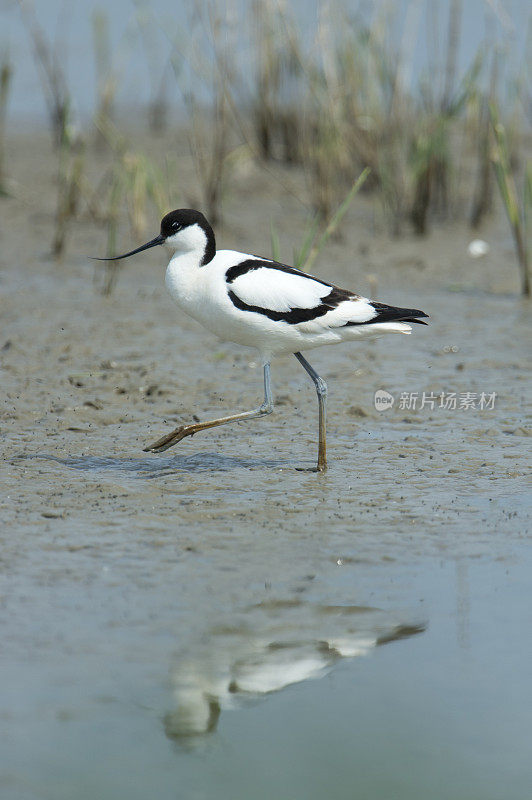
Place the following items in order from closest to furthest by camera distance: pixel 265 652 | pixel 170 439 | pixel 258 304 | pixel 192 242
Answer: pixel 265 652 → pixel 258 304 → pixel 192 242 → pixel 170 439

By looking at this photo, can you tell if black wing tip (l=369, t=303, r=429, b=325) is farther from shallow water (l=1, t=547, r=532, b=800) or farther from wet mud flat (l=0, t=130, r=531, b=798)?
shallow water (l=1, t=547, r=532, b=800)

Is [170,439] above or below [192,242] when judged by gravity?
below

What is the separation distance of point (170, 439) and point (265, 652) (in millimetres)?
1850

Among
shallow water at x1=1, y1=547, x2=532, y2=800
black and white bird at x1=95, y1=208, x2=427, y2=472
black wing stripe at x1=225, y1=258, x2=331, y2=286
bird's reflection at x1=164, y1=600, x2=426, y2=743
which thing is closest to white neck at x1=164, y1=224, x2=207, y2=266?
black and white bird at x1=95, y1=208, x2=427, y2=472

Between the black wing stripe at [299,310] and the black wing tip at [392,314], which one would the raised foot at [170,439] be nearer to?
the black wing stripe at [299,310]

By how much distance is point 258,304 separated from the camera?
4.71 metres

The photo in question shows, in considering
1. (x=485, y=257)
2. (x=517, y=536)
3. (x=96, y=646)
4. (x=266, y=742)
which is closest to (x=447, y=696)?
(x=266, y=742)

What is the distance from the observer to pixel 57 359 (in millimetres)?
6590

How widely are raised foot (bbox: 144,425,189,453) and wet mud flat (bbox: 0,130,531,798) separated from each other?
0.35 ft

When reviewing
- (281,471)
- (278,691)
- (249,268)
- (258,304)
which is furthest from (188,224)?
(278,691)

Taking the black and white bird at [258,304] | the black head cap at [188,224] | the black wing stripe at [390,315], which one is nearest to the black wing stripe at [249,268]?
the black and white bird at [258,304]

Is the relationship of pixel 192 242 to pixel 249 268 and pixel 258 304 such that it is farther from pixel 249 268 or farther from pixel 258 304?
pixel 258 304

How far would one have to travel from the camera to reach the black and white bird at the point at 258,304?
4723mm

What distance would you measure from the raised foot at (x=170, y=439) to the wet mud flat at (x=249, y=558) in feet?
0.35
